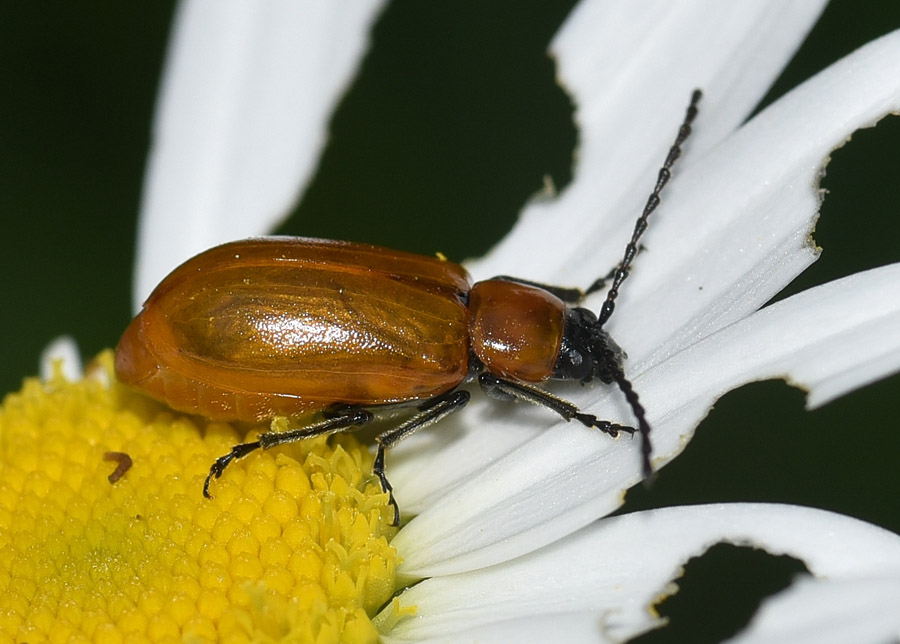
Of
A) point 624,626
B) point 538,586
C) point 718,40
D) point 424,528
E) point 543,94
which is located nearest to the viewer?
point 624,626

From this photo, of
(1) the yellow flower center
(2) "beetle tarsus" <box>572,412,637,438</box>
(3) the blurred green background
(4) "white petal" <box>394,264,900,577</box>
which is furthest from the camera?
(3) the blurred green background

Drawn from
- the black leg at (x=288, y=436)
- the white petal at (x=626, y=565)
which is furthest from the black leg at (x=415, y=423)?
the white petal at (x=626, y=565)

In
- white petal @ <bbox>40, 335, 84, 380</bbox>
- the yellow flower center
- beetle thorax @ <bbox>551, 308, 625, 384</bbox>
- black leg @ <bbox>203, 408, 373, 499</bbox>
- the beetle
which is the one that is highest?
beetle thorax @ <bbox>551, 308, 625, 384</bbox>

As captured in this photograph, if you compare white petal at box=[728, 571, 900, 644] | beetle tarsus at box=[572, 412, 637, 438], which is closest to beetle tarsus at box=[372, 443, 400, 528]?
beetle tarsus at box=[572, 412, 637, 438]


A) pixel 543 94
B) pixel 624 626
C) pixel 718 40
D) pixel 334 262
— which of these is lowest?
pixel 624 626

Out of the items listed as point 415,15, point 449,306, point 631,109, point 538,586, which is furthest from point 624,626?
point 415,15

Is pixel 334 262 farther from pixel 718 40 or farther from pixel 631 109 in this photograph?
pixel 718 40

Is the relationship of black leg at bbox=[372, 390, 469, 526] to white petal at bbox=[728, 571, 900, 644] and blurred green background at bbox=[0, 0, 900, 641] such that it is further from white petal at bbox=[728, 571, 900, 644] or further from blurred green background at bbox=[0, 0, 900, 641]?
blurred green background at bbox=[0, 0, 900, 641]
